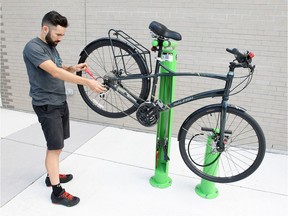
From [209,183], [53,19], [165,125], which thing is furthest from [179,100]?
[53,19]

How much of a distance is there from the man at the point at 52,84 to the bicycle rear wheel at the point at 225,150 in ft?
2.78

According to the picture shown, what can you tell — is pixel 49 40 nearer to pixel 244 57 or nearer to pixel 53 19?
pixel 53 19

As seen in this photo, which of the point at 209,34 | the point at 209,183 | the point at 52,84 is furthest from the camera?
the point at 209,34

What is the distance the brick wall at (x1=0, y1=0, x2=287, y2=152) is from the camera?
3.15m

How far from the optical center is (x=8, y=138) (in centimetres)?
→ 357

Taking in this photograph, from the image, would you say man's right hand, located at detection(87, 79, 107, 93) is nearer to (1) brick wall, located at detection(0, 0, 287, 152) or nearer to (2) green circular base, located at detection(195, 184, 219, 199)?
(2) green circular base, located at detection(195, 184, 219, 199)

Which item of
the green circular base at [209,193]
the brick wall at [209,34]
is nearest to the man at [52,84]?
the green circular base at [209,193]

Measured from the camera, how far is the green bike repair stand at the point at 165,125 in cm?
224

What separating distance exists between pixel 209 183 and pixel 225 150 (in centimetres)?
45

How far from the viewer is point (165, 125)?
97.7 inches

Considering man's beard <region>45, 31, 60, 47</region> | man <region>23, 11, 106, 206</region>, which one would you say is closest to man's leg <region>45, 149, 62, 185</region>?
man <region>23, 11, 106, 206</region>

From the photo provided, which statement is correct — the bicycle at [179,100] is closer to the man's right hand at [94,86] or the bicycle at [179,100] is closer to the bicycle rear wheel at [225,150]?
the bicycle rear wheel at [225,150]

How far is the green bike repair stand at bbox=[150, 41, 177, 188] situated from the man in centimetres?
56

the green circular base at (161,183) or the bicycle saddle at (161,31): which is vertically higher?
the bicycle saddle at (161,31)
